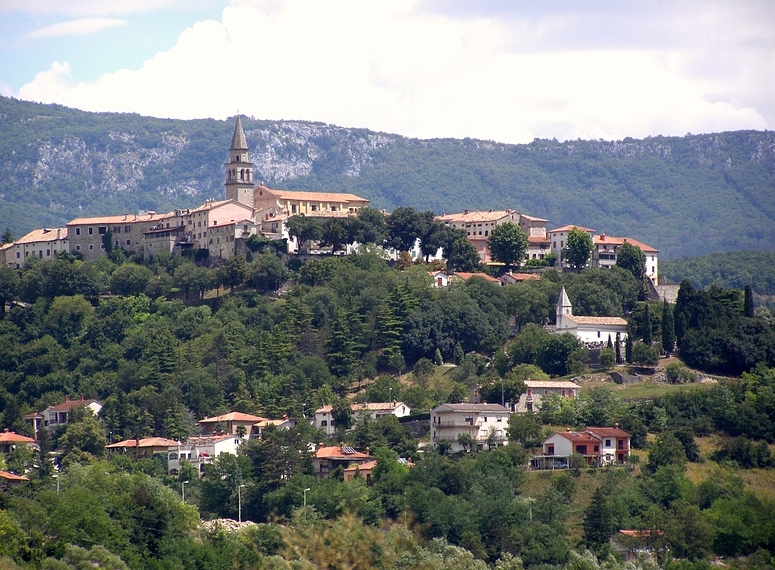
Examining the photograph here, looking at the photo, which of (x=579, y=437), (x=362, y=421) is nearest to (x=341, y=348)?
(x=362, y=421)

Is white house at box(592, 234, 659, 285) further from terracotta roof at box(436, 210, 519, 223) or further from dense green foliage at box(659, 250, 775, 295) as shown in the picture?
dense green foliage at box(659, 250, 775, 295)

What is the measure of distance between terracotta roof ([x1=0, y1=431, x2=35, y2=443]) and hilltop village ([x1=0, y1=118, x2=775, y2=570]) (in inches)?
11.4

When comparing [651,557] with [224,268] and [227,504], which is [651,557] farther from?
[224,268]

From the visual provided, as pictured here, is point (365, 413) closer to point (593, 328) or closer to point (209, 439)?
point (209, 439)

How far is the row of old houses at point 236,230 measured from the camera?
96.9 meters

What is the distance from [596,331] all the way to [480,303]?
7674mm

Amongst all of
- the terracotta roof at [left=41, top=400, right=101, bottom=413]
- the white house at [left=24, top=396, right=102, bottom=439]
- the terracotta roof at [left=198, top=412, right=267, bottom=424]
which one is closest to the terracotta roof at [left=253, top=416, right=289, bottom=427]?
the terracotta roof at [left=198, top=412, right=267, bottom=424]

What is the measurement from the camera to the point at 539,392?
75.6 meters

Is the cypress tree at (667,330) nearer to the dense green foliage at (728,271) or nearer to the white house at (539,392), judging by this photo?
the white house at (539,392)

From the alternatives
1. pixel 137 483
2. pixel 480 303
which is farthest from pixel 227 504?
pixel 480 303

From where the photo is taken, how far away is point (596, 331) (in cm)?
8281

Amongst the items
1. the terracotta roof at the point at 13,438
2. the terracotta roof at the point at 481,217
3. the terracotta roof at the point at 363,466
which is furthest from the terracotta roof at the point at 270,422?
the terracotta roof at the point at 481,217

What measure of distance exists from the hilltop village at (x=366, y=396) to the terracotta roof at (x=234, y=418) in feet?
1.26

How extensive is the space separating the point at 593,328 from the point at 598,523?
73.9 ft
